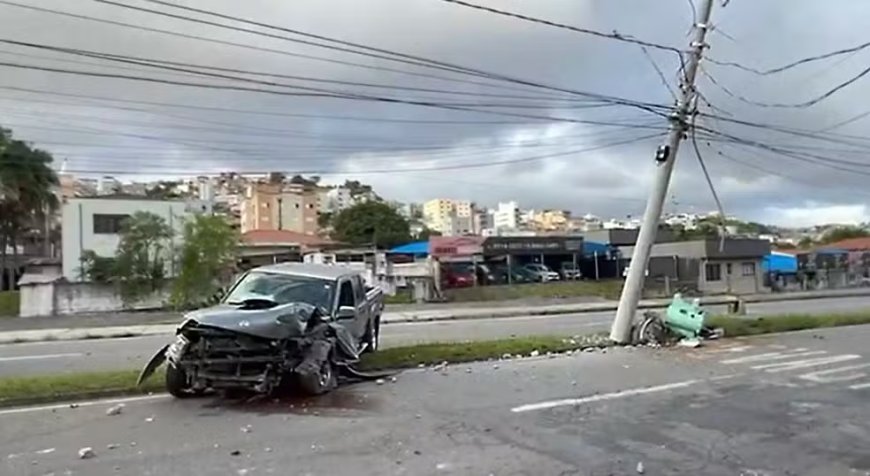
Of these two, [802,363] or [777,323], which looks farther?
[777,323]

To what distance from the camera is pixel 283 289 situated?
12008mm

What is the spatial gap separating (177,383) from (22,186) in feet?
132

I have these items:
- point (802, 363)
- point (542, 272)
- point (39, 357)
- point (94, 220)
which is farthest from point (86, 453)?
point (542, 272)

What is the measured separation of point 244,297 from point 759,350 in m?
10.0

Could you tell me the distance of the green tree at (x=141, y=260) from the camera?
36719mm

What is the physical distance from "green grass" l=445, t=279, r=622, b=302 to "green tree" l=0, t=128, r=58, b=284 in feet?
81.9

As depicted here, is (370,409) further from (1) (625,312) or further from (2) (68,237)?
(2) (68,237)

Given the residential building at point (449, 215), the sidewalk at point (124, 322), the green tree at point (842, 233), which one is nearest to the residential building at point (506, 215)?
the residential building at point (449, 215)

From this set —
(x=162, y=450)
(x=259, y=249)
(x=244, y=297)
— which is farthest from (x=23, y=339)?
(x=259, y=249)

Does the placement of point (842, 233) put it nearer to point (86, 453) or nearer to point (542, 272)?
point (542, 272)

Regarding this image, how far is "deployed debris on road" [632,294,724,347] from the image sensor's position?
16.7 m

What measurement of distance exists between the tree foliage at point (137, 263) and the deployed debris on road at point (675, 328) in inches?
1045

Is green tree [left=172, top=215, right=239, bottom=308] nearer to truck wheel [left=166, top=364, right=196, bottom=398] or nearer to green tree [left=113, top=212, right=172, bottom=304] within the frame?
green tree [left=113, top=212, right=172, bottom=304]

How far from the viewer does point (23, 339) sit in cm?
2270
